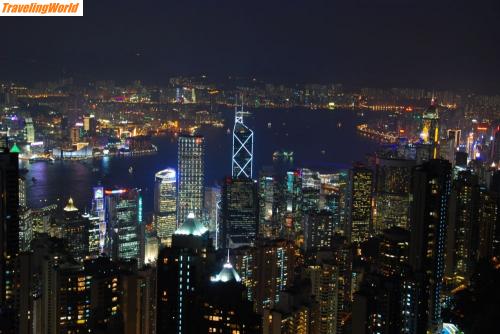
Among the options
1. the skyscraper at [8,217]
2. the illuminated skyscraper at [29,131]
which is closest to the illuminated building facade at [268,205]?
the skyscraper at [8,217]

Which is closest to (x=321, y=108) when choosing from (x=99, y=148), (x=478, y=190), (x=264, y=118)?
(x=264, y=118)

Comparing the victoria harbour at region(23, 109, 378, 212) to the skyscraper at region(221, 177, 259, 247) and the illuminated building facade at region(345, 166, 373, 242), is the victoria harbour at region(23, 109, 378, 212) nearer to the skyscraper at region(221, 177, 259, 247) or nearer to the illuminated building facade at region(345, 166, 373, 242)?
the skyscraper at region(221, 177, 259, 247)

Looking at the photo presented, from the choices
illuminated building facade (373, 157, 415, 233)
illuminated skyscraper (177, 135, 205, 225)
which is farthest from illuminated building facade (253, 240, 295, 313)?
Result: illuminated skyscraper (177, 135, 205, 225)

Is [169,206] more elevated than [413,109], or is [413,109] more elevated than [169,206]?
[413,109]

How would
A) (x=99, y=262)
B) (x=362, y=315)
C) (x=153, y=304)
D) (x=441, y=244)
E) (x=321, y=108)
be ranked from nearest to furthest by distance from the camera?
(x=362, y=315) < (x=153, y=304) < (x=99, y=262) < (x=441, y=244) < (x=321, y=108)

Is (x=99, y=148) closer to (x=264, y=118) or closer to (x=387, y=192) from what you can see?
(x=264, y=118)

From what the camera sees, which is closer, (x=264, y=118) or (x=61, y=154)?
(x=61, y=154)

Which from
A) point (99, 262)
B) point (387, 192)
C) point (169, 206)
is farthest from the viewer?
point (169, 206)
